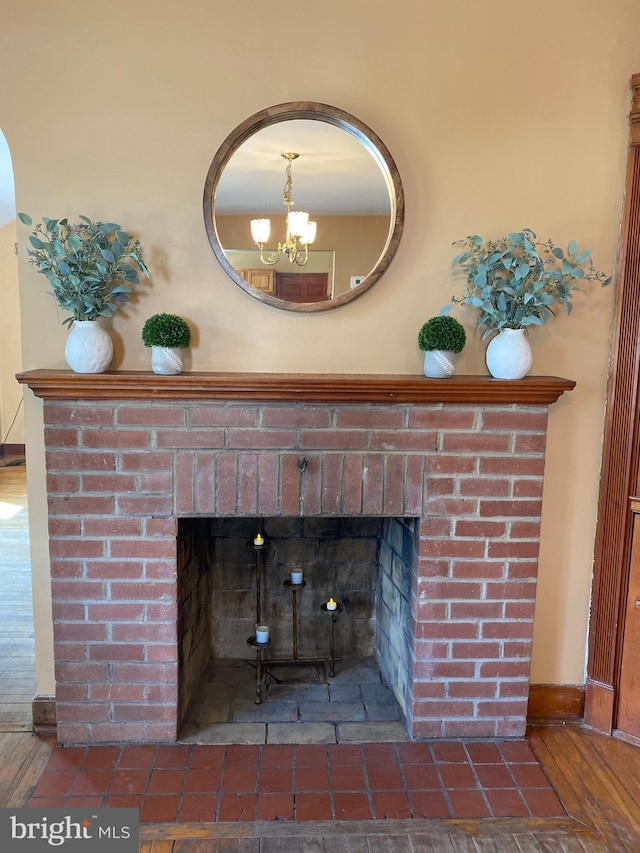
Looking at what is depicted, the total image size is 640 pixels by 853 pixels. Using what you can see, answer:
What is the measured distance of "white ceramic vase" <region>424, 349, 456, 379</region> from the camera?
1916 millimetres

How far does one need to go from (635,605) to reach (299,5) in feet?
6.92

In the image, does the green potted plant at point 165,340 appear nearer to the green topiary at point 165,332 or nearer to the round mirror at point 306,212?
the green topiary at point 165,332

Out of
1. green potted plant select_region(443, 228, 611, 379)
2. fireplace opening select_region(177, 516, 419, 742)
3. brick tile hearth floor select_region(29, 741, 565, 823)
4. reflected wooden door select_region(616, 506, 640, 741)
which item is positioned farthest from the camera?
fireplace opening select_region(177, 516, 419, 742)

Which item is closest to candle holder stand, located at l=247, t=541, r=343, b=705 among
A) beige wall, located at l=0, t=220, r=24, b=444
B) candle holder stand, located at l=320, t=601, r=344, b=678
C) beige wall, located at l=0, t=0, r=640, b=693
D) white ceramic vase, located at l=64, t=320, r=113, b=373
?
candle holder stand, located at l=320, t=601, r=344, b=678

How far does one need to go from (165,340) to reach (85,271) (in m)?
0.29

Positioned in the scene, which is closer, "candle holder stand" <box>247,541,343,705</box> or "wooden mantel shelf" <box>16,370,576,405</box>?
"wooden mantel shelf" <box>16,370,576,405</box>

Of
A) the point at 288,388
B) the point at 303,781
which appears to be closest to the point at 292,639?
the point at 303,781

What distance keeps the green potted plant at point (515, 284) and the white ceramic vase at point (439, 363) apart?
0.44 ft

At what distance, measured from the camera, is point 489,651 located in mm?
2082

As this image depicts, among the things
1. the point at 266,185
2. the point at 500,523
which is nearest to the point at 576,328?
the point at 500,523

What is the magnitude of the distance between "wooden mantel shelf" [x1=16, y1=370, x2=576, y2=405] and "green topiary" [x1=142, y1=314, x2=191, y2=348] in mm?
96

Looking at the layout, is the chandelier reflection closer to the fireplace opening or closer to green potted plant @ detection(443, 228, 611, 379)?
green potted plant @ detection(443, 228, 611, 379)

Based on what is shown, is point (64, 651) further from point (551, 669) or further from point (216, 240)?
point (551, 669)

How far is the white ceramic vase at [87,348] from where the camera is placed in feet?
6.12
